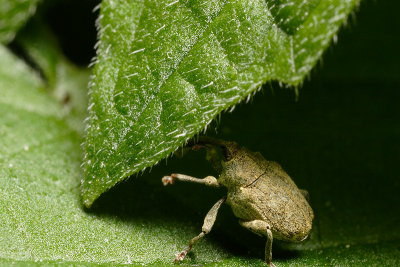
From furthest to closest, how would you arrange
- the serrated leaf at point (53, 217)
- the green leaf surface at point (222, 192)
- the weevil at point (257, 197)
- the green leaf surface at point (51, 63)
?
the green leaf surface at point (51, 63)
the weevil at point (257, 197)
the green leaf surface at point (222, 192)
the serrated leaf at point (53, 217)

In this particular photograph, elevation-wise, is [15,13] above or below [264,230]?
above

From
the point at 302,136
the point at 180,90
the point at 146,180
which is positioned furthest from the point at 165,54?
the point at 302,136

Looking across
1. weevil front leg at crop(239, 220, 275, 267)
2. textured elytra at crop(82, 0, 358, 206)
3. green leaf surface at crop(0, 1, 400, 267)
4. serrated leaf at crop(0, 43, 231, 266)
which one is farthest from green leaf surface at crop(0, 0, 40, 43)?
weevil front leg at crop(239, 220, 275, 267)

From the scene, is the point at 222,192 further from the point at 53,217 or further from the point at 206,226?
the point at 53,217

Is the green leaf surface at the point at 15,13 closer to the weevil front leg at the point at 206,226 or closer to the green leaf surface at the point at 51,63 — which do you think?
the green leaf surface at the point at 51,63

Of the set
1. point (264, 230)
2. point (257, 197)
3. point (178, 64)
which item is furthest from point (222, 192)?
point (178, 64)

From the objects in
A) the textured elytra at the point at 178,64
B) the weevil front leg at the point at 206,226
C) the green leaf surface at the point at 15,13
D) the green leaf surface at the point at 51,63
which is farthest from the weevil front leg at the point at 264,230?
the green leaf surface at the point at 15,13

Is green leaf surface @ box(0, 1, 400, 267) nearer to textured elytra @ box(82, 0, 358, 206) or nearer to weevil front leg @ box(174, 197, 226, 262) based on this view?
weevil front leg @ box(174, 197, 226, 262)

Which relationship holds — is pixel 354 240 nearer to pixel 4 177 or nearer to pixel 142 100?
pixel 142 100
